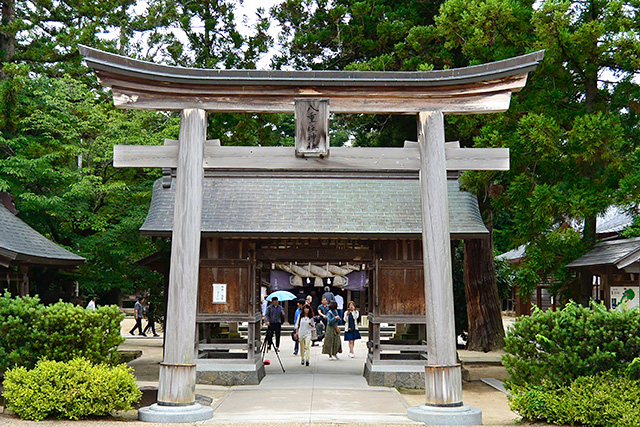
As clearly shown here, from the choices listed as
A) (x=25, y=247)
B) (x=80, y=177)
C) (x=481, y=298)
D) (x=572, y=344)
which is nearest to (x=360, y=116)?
(x=481, y=298)

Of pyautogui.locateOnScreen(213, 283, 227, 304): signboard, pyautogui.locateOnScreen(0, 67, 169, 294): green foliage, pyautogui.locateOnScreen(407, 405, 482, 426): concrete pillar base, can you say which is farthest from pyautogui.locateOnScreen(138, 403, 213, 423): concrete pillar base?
pyautogui.locateOnScreen(0, 67, 169, 294): green foliage

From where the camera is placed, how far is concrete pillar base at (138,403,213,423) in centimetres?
925

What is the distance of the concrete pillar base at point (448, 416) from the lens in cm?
933

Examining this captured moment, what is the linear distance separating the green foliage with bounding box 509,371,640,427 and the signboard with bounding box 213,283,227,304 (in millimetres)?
7772

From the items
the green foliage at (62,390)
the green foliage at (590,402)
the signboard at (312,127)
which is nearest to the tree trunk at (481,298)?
the signboard at (312,127)

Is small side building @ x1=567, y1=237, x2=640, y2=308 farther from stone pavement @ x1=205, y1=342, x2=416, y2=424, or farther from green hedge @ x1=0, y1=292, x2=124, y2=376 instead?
green hedge @ x1=0, y1=292, x2=124, y2=376

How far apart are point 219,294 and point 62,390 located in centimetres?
612

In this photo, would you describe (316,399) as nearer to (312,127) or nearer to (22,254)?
(312,127)

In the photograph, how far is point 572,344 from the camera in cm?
914

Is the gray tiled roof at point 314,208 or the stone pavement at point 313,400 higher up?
the gray tiled roof at point 314,208

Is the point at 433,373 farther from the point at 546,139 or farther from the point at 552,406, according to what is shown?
the point at 546,139

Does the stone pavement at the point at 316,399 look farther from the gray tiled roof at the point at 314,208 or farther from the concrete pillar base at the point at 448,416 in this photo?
the gray tiled roof at the point at 314,208

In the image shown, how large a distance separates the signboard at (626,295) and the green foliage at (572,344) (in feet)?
16.2

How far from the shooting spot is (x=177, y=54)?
25.4m
